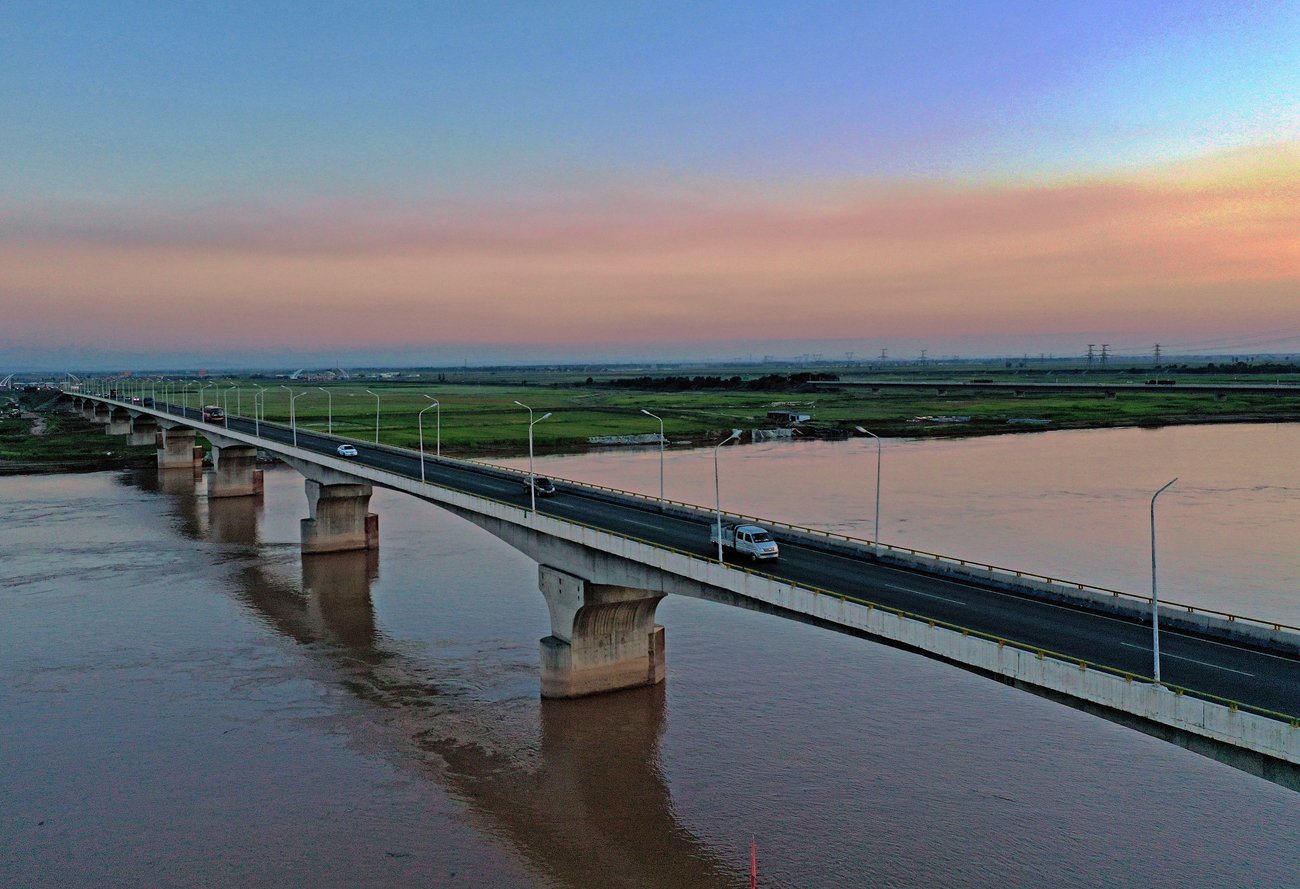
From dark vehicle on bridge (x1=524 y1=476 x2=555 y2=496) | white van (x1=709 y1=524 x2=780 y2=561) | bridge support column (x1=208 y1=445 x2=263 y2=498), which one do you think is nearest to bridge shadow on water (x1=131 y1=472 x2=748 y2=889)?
white van (x1=709 y1=524 x2=780 y2=561)

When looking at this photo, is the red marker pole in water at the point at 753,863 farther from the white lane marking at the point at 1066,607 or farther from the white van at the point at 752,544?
the white van at the point at 752,544

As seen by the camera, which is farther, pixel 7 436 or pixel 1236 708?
pixel 7 436

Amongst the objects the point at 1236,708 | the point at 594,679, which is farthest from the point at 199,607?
the point at 1236,708

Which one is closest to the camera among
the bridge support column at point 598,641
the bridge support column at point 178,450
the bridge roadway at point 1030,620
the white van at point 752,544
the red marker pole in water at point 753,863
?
the bridge roadway at point 1030,620

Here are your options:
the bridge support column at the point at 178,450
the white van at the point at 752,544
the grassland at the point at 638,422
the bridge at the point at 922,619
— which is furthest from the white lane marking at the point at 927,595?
the bridge support column at the point at 178,450

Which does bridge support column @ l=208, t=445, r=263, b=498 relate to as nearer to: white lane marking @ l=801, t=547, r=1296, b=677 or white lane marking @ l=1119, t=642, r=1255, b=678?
white lane marking @ l=801, t=547, r=1296, b=677

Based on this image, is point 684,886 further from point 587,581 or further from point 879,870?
point 587,581
